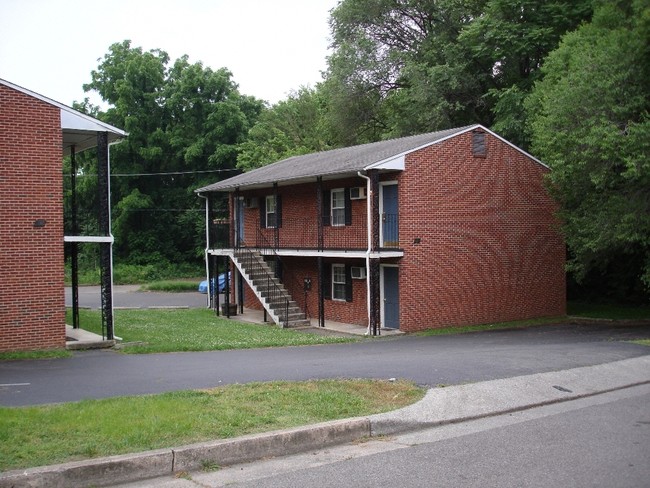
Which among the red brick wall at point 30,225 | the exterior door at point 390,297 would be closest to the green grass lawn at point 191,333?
the red brick wall at point 30,225

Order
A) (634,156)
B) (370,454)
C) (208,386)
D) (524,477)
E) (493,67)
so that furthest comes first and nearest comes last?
1. (493,67)
2. (634,156)
3. (208,386)
4. (370,454)
5. (524,477)

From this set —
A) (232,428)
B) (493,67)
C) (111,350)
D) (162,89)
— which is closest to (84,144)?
(111,350)

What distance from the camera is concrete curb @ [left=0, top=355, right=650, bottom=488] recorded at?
6742 millimetres

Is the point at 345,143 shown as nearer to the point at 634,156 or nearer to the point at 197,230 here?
the point at 197,230

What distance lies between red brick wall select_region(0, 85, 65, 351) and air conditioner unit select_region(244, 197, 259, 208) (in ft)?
43.9

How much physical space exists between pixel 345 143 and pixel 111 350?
27319 millimetres

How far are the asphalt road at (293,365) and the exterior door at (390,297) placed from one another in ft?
11.8

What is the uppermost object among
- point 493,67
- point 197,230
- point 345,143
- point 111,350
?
point 493,67

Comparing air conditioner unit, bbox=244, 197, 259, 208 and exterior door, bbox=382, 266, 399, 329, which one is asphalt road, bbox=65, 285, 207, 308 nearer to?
air conditioner unit, bbox=244, 197, 259, 208

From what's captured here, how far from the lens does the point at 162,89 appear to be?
52.6 meters

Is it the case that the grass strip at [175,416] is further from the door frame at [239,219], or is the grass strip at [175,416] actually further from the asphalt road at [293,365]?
the door frame at [239,219]

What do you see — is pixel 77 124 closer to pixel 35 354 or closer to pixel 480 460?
pixel 35 354

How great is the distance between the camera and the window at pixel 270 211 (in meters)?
28.4

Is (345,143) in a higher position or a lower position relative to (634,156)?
higher
